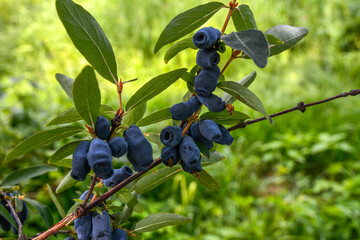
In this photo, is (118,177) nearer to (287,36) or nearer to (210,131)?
(210,131)

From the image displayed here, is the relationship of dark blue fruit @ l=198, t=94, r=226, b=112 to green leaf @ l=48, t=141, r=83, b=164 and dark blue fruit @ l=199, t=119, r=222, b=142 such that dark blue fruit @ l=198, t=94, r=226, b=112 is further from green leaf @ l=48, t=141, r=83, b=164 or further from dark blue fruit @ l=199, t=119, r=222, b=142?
green leaf @ l=48, t=141, r=83, b=164

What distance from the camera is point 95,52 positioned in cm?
43

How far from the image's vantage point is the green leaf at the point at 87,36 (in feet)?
1.26

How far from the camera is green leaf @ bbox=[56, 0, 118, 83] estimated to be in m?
0.38

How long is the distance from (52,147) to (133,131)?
5.11ft

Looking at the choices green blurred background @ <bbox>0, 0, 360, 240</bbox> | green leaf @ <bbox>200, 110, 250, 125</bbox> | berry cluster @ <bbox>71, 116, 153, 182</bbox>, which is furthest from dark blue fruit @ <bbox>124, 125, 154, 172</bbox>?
green blurred background @ <bbox>0, 0, 360, 240</bbox>

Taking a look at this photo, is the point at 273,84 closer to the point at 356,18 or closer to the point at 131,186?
the point at 356,18

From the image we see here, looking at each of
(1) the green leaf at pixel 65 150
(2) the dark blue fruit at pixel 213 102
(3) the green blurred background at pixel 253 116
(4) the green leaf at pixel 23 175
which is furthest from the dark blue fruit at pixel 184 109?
(4) the green leaf at pixel 23 175

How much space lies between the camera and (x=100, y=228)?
44 centimetres

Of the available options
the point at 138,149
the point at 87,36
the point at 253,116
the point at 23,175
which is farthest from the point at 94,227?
the point at 253,116

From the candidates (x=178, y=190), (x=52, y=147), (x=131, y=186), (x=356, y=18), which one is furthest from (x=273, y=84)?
(x=131, y=186)

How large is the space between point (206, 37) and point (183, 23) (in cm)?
8

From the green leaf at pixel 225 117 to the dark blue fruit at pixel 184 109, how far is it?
37mm

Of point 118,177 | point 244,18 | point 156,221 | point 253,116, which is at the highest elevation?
point 244,18
